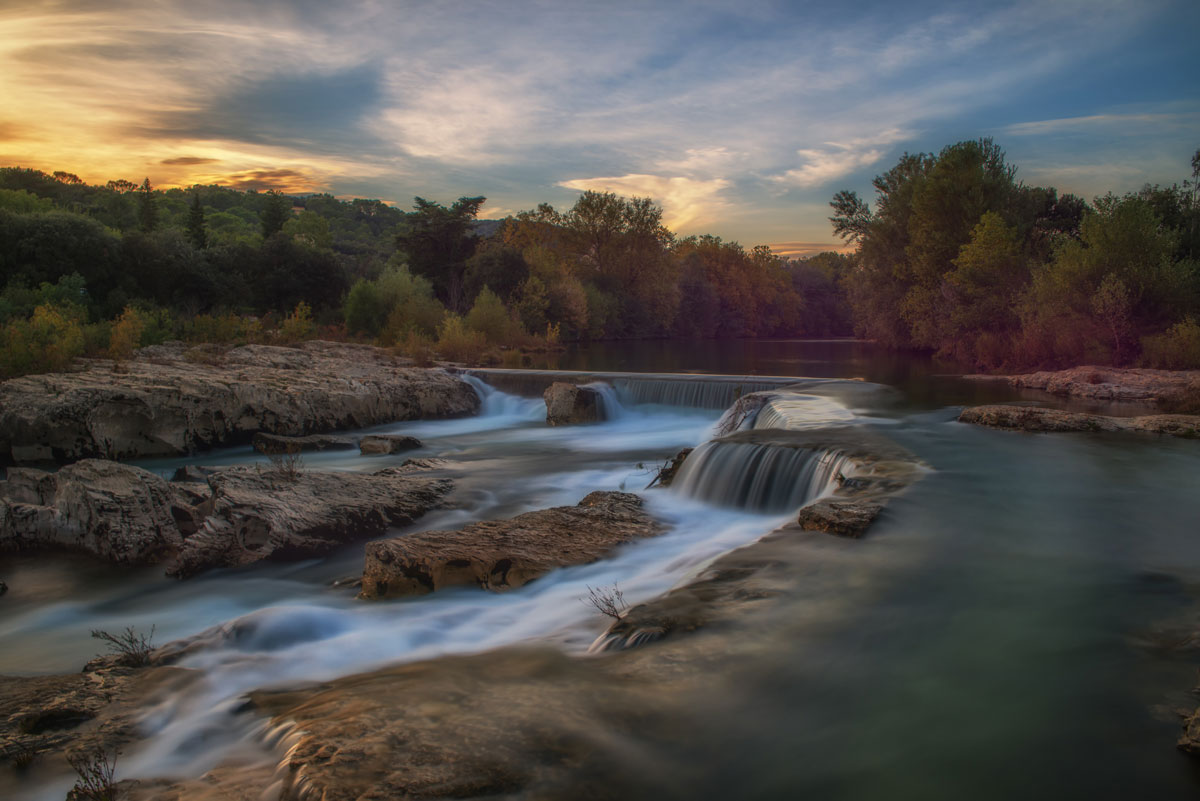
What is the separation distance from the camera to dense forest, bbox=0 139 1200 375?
21312 millimetres

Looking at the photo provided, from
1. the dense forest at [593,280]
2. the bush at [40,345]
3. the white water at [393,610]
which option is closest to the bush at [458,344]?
the dense forest at [593,280]

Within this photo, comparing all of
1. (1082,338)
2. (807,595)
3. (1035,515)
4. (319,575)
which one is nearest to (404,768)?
(807,595)

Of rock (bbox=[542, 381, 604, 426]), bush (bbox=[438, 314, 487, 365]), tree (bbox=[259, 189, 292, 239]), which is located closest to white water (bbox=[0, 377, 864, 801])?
rock (bbox=[542, 381, 604, 426])

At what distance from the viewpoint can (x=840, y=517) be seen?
7.04 meters

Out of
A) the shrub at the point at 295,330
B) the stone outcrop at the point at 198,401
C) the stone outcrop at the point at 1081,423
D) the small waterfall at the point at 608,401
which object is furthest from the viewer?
the shrub at the point at 295,330

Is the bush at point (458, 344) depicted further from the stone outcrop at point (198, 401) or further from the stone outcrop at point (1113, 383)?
the stone outcrop at point (1113, 383)

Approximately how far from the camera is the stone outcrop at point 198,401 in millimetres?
12523

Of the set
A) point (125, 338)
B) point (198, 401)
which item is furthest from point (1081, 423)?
point (125, 338)

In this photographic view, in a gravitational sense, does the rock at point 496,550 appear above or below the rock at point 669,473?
below

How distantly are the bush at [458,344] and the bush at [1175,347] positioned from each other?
75.0ft

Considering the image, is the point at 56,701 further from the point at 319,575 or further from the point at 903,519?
the point at 903,519

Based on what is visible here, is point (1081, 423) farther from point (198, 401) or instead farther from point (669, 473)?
point (198, 401)

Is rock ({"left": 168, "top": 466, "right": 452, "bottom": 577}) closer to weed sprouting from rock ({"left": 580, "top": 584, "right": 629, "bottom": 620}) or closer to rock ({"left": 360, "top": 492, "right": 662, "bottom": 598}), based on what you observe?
rock ({"left": 360, "top": 492, "right": 662, "bottom": 598})

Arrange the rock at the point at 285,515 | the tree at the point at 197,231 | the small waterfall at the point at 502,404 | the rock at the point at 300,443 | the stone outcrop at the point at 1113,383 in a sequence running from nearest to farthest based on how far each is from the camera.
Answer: the rock at the point at 285,515
the rock at the point at 300,443
the stone outcrop at the point at 1113,383
the small waterfall at the point at 502,404
the tree at the point at 197,231
